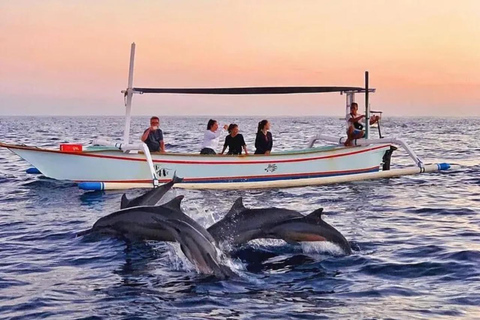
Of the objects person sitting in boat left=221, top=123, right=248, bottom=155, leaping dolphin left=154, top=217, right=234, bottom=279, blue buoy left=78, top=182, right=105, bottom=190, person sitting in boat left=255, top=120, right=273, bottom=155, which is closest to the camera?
leaping dolphin left=154, top=217, right=234, bottom=279

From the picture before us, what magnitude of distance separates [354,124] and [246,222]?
1169 centimetres

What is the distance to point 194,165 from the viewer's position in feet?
63.9

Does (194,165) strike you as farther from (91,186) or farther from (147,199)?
(147,199)

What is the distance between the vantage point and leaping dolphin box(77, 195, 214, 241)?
10094 millimetres

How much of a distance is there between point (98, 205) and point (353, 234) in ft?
22.3

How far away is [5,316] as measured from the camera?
8.02 m

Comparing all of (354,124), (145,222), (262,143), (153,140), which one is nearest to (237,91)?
(262,143)

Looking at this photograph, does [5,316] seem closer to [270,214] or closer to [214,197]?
[270,214]

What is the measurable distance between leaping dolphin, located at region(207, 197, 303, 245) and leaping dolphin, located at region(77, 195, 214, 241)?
1.00 metres

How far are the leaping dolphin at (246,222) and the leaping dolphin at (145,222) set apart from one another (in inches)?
39.2

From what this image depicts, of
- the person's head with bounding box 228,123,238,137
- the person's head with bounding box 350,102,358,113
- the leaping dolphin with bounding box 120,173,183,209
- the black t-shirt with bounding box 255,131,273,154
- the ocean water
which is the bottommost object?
the ocean water

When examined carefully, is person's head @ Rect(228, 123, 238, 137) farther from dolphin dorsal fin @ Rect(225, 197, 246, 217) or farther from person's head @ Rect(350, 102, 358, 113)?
dolphin dorsal fin @ Rect(225, 197, 246, 217)

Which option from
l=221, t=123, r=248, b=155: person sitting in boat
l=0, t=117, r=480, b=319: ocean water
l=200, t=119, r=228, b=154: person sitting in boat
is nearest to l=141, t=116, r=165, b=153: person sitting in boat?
l=200, t=119, r=228, b=154: person sitting in boat

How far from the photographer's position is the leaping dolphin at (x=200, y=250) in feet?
30.9
